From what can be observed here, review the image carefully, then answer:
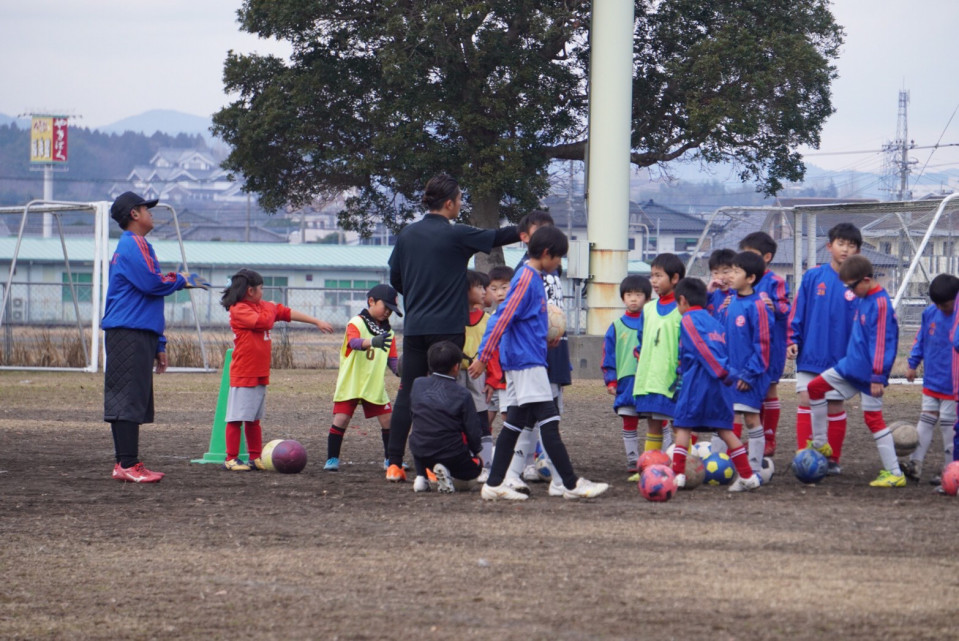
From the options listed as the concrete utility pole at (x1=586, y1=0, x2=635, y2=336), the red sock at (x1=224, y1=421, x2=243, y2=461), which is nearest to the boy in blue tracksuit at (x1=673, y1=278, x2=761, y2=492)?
the red sock at (x1=224, y1=421, x2=243, y2=461)

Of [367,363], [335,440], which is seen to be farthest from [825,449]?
[335,440]

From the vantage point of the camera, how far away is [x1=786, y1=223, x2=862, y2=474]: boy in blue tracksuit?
8.47 metres

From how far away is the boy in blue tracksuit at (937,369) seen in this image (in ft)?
27.0

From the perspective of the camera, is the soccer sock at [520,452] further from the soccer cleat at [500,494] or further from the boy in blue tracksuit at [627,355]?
the boy in blue tracksuit at [627,355]

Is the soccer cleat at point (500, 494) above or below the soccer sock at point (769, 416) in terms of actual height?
below

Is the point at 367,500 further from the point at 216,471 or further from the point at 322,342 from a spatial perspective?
the point at 322,342

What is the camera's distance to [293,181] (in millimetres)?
26406

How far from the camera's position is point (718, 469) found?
26.2 ft

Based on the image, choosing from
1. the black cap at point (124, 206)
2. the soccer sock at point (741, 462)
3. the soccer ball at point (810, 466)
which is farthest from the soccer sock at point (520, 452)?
the black cap at point (124, 206)

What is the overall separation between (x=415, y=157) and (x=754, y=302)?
16418 mm

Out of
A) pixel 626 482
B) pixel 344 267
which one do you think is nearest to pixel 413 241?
pixel 626 482

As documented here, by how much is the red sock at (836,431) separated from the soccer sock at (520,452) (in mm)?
2331

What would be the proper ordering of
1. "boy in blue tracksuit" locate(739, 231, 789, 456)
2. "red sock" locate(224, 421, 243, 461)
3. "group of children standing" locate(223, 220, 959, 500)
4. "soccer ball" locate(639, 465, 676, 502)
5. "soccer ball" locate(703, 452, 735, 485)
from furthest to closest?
"red sock" locate(224, 421, 243, 461)
"boy in blue tracksuit" locate(739, 231, 789, 456)
"soccer ball" locate(703, 452, 735, 485)
"group of children standing" locate(223, 220, 959, 500)
"soccer ball" locate(639, 465, 676, 502)

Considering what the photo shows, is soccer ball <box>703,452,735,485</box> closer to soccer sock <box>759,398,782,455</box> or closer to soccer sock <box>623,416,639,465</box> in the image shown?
soccer sock <box>623,416,639,465</box>
